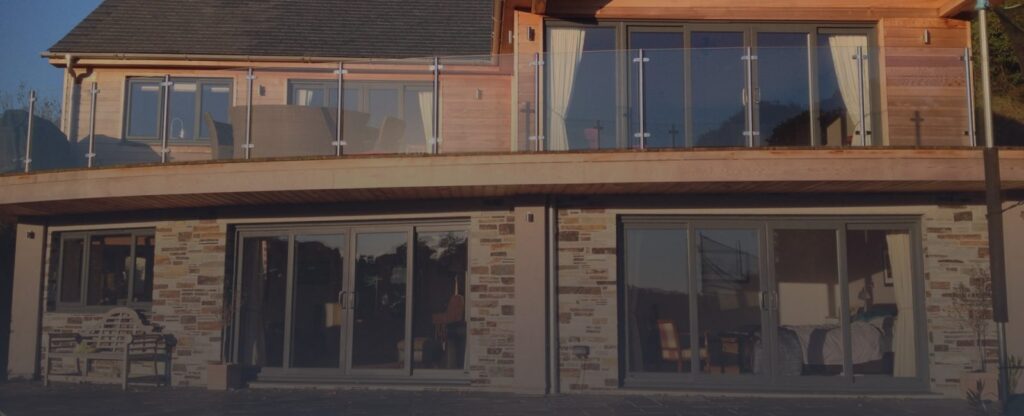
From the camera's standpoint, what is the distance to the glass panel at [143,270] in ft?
42.5

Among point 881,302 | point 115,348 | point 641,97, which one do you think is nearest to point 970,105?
point 881,302

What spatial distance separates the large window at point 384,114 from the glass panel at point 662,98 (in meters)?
2.36

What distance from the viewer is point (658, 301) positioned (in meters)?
11.2

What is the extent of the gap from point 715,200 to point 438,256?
342 cm

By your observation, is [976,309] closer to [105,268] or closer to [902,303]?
[902,303]

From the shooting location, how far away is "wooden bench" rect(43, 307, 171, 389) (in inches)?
477

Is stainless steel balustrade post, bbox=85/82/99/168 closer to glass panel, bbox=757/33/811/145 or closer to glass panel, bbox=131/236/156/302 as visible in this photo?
glass panel, bbox=131/236/156/302

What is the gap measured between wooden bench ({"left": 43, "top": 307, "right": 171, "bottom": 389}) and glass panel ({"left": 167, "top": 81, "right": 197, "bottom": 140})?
2588mm

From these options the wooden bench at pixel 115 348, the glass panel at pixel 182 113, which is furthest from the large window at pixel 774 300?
the wooden bench at pixel 115 348

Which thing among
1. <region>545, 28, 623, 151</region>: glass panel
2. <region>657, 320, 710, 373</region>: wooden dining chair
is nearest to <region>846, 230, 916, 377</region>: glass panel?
<region>657, 320, 710, 373</region>: wooden dining chair

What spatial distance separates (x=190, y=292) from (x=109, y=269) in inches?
68.6

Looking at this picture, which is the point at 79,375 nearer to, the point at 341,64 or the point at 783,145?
the point at 341,64

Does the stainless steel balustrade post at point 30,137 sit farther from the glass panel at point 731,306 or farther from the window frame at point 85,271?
the glass panel at point 731,306

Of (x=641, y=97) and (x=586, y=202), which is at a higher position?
(x=641, y=97)
